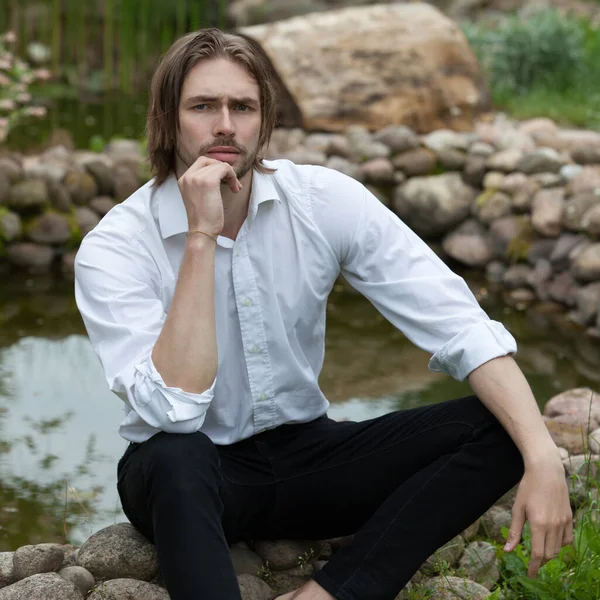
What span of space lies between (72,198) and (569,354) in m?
2.45

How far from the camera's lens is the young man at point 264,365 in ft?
5.86

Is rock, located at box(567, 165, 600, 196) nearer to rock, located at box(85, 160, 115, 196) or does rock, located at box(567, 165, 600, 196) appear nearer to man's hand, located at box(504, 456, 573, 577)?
rock, located at box(85, 160, 115, 196)

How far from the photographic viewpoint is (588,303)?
4.26 metres

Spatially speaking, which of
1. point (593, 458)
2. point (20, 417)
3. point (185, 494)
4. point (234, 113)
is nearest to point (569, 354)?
point (593, 458)

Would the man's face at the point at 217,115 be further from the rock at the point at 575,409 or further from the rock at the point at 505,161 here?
the rock at the point at 505,161

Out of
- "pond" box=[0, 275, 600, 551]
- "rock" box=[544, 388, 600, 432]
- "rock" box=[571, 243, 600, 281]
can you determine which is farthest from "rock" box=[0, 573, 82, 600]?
"rock" box=[571, 243, 600, 281]

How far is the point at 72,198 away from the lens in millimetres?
5012

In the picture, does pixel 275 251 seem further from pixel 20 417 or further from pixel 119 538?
pixel 20 417

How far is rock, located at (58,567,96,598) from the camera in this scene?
6.46ft

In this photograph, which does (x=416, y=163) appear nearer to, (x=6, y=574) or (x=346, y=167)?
(x=346, y=167)

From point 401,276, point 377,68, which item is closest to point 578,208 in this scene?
point 377,68

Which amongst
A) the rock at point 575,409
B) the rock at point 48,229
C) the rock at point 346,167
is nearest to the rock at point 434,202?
the rock at point 346,167

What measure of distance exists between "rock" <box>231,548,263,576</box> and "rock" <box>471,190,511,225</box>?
128 inches

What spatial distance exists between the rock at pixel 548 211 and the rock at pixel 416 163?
682mm
